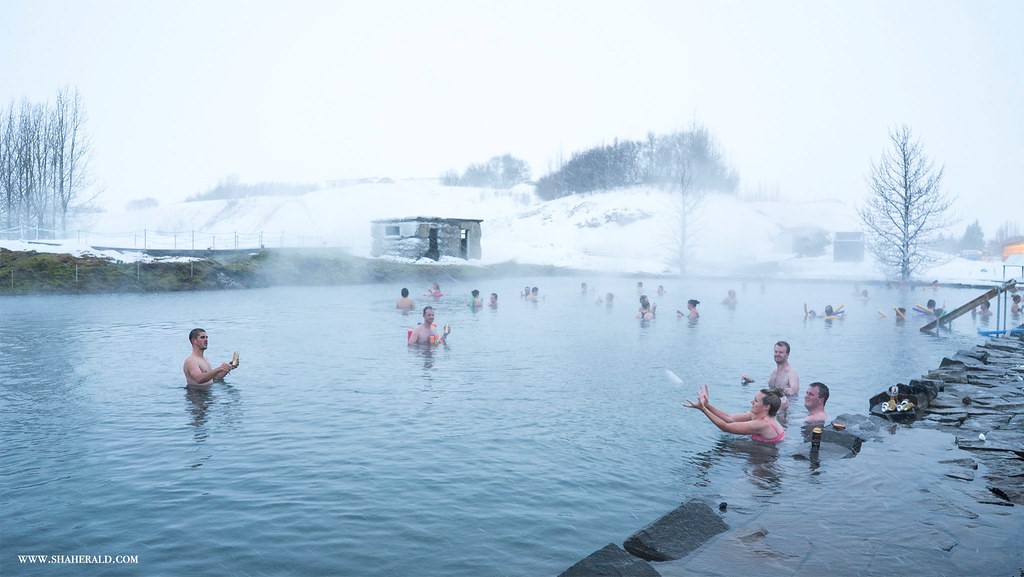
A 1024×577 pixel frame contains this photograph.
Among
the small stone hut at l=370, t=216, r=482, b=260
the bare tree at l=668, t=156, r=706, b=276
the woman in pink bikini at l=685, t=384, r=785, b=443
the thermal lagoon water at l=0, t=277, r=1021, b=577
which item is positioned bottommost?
the thermal lagoon water at l=0, t=277, r=1021, b=577

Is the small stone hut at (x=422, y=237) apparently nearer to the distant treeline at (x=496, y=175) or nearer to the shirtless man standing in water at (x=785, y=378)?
the shirtless man standing in water at (x=785, y=378)

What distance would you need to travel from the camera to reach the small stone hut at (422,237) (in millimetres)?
51750

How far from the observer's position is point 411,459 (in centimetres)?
920

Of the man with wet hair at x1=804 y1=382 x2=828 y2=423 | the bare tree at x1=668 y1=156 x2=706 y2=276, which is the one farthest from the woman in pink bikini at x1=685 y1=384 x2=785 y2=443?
the bare tree at x1=668 y1=156 x2=706 y2=276

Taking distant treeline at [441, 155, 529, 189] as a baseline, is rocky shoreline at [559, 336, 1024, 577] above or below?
below

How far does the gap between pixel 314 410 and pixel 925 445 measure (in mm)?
9336

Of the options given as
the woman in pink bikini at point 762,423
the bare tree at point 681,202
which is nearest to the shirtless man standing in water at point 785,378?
the woman in pink bikini at point 762,423

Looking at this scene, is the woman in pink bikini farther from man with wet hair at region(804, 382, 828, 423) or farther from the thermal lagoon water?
man with wet hair at region(804, 382, 828, 423)

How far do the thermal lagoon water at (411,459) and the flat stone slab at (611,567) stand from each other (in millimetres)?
625

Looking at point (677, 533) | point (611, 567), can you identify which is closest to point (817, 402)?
point (677, 533)

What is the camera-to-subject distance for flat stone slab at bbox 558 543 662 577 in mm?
5508

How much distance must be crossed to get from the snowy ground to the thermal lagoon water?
23.4 metres

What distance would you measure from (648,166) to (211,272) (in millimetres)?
85234

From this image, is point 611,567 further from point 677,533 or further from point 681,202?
point 681,202
